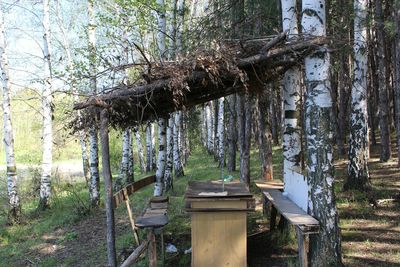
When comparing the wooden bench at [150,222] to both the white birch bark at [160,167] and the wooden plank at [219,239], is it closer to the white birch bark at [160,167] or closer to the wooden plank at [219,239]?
the wooden plank at [219,239]

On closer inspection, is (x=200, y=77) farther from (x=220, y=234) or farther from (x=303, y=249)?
(x=303, y=249)

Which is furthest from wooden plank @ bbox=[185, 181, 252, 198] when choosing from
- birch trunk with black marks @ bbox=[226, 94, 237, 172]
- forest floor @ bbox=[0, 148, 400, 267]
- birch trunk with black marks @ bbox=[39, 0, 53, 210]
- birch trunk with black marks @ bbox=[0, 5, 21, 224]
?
birch trunk with black marks @ bbox=[226, 94, 237, 172]

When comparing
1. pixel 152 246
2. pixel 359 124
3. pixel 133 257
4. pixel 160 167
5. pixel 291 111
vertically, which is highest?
pixel 291 111

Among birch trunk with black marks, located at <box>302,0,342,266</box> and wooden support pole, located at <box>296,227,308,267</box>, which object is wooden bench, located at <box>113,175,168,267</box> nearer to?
wooden support pole, located at <box>296,227,308,267</box>

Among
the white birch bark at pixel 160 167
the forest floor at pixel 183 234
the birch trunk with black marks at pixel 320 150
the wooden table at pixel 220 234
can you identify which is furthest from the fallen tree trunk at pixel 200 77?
the white birch bark at pixel 160 167

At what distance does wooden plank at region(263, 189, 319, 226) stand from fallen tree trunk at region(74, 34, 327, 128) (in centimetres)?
→ 196

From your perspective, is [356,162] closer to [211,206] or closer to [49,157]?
[211,206]

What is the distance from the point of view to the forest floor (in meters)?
7.10

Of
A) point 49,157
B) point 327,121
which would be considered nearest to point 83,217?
point 49,157

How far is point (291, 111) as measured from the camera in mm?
7922

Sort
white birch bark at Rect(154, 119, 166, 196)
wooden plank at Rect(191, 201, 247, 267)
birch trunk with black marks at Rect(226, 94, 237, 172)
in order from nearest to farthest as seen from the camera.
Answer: wooden plank at Rect(191, 201, 247, 267) → white birch bark at Rect(154, 119, 166, 196) → birch trunk with black marks at Rect(226, 94, 237, 172)

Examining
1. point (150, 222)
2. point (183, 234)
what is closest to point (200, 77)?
point (150, 222)

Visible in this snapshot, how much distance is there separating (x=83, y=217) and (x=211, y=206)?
7.66 metres

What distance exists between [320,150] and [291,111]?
2233mm
